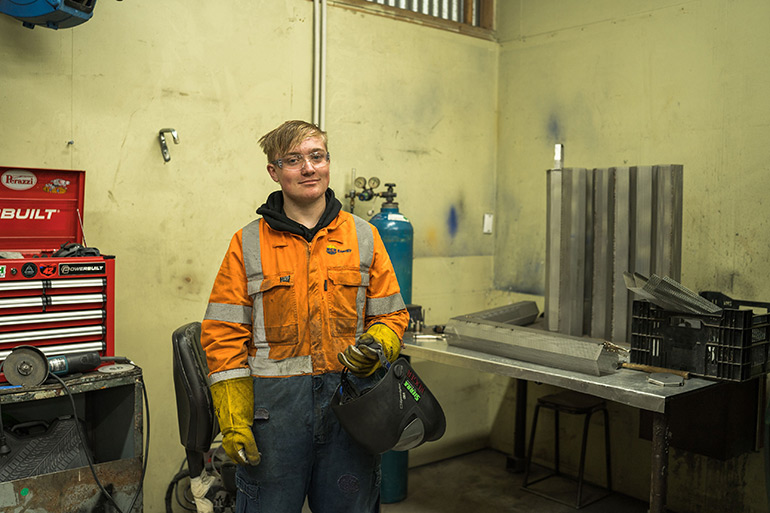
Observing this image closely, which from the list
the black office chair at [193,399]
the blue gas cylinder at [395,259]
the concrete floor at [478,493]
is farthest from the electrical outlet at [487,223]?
the black office chair at [193,399]

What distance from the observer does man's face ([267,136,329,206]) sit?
176 centimetres

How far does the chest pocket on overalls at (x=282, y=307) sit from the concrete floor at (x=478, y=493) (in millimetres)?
1611

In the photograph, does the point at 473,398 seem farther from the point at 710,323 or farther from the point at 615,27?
the point at 615,27

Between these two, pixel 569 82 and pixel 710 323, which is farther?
pixel 569 82

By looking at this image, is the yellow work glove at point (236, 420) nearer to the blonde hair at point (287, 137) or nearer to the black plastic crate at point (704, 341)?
the blonde hair at point (287, 137)

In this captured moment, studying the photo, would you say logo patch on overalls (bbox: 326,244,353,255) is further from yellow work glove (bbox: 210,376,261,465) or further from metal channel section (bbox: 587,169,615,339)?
metal channel section (bbox: 587,169,615,339)

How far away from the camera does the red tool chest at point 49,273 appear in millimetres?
1916

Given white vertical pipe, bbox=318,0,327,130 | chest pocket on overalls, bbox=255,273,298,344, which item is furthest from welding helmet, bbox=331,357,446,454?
white vertical pipe, bbox=318,0,327,130

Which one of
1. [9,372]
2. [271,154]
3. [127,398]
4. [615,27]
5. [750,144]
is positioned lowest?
[127,398]

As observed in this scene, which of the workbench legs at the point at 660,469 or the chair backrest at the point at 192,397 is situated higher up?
the chair backrest at the point at 192,397

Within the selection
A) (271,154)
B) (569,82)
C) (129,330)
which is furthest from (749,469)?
(129,330)

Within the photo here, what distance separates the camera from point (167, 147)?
8.71 feet

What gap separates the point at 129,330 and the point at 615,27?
259 cm

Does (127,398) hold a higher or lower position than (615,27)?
lower
